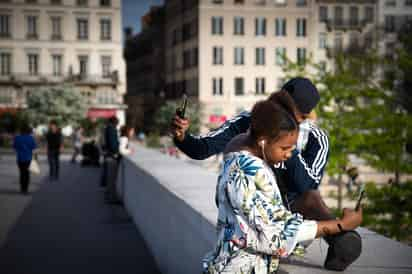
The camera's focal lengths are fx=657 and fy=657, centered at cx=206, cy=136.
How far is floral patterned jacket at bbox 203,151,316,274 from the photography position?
2684 mm

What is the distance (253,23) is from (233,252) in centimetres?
7360

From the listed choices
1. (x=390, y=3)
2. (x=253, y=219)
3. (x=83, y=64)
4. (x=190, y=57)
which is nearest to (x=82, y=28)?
(x=83, y=64)

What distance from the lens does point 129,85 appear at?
11231cm

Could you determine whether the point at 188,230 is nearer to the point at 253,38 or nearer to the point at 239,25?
the point at 253,38

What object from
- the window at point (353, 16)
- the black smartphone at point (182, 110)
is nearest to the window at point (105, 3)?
the window at point (353, 16)

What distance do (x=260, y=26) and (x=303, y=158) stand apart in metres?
72.6

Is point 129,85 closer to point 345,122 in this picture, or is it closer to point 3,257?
point 345,122

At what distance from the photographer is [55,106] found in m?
56.4

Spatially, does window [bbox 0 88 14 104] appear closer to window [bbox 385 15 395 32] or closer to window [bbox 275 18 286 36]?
window [bbox 275 18 286 36]

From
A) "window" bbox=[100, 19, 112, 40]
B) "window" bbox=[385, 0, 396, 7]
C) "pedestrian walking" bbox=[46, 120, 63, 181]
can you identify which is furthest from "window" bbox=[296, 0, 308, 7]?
"pedestrian walking" bbox=[46, 120, 63, 181]

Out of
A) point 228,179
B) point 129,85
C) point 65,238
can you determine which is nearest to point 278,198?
point 228,179

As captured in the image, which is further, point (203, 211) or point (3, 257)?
point (3, 257)

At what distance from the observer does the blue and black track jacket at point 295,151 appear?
3596 millimetres

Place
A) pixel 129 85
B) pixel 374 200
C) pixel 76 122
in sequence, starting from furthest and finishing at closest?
1. pixel 129 85
2. pixel 76 122
3. pixel 374 200
